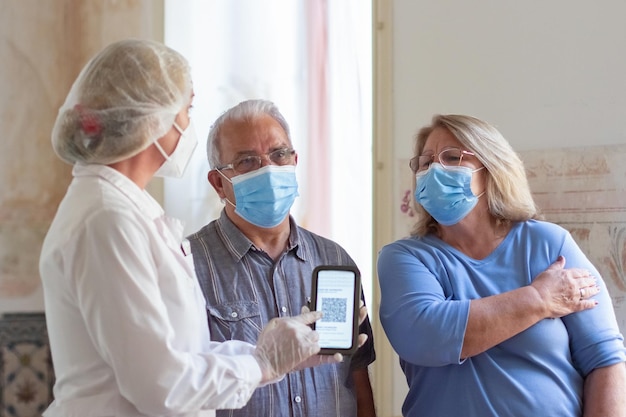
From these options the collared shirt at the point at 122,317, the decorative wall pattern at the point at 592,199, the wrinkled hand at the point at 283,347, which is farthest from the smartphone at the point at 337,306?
the decorative wall pattern at the point at 592,199

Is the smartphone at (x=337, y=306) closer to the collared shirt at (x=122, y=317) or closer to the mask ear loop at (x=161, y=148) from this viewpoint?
the collared shirt at (x=122, y=317)

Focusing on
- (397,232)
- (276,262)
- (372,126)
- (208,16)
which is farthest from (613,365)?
(208,16)

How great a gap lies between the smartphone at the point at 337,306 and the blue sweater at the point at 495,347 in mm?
197

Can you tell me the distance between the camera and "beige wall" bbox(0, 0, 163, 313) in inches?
121

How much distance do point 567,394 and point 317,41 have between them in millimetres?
1710

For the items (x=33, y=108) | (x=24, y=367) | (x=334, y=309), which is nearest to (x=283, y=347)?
(x=334, y=309)

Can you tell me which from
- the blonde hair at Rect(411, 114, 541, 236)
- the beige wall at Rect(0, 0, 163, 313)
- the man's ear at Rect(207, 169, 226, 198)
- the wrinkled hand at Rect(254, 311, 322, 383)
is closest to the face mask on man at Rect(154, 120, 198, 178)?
the wrinkled hand at Rect(254, 311, 322, 383)

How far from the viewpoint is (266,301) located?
194cm

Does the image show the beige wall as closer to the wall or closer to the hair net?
the wall

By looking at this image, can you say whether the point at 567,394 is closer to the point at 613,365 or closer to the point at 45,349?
the point at 613,365

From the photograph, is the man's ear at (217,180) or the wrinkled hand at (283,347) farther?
the man's ear at (217,180)

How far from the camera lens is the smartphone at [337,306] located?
66.4 inches

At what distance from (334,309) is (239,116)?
0.62 meters

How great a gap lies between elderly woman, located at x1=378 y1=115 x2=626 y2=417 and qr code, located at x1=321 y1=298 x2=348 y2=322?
0.70 ft
